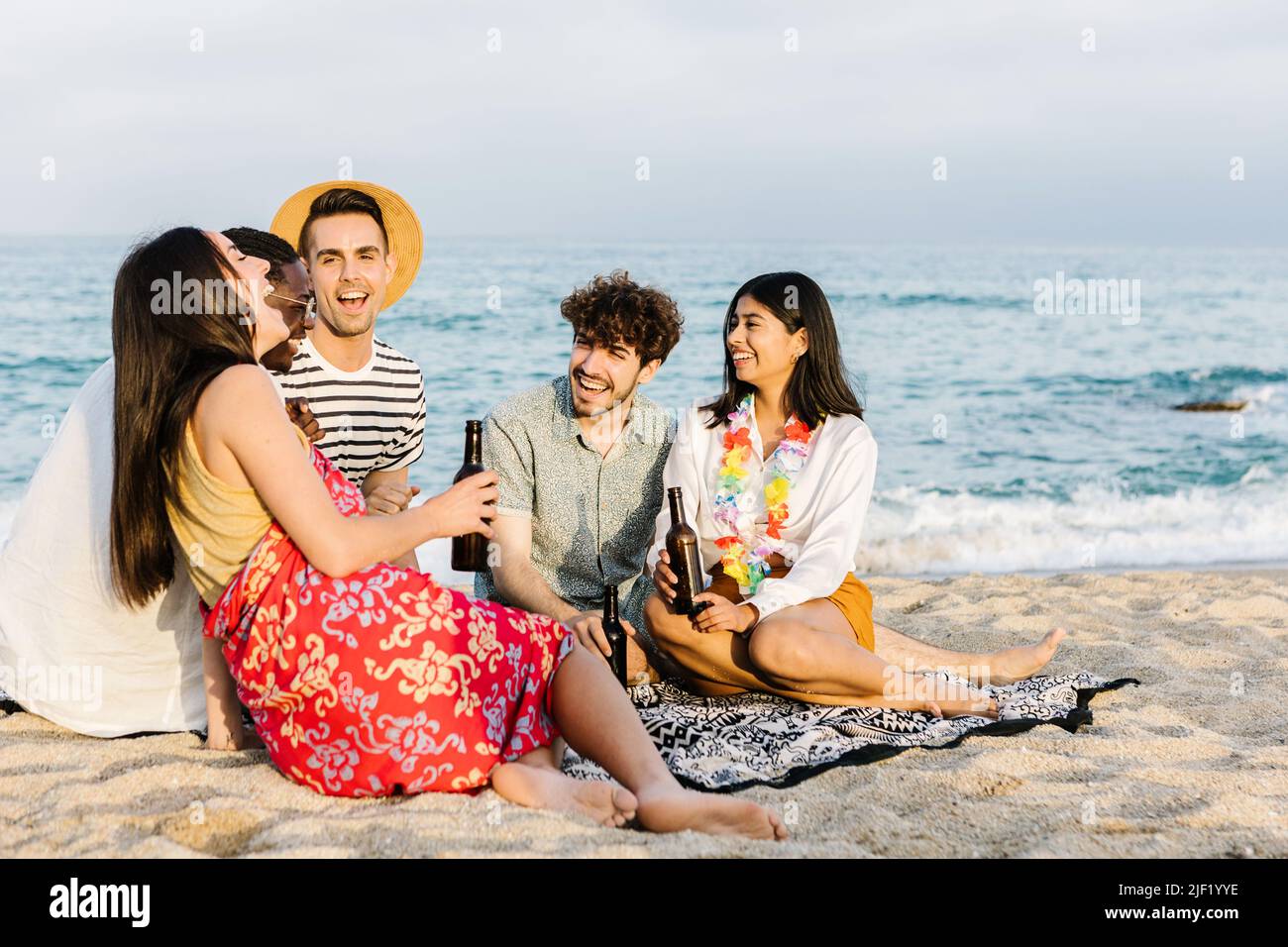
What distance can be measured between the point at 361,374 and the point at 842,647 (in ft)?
7.43

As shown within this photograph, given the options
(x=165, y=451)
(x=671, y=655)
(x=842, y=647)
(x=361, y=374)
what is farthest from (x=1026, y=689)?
(x=165, y=451)

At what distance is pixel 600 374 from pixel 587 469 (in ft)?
1.39

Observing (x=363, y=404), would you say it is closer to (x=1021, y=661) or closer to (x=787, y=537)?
(x=787, y=537)

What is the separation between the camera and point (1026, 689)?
4.66 m

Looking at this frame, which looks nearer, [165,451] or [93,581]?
[165,451]

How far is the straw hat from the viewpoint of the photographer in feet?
16.0

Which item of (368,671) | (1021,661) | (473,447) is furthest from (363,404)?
(1021,661)

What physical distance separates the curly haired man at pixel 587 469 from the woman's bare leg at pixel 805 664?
1.06 feet

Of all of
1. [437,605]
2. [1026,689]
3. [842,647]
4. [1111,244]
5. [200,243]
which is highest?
[1111,244]

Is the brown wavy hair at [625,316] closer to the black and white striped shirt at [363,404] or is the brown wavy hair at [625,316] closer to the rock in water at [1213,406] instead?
the black and white striped shirt at [363,404]

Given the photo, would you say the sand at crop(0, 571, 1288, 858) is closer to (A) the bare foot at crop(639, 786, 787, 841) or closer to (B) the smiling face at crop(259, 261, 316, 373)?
(A) the bare foot at crop(639, 786, 787, 841)

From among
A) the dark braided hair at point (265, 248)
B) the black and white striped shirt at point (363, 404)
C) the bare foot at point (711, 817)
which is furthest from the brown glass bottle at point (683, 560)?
the dark braided hair at point (265, 248)
